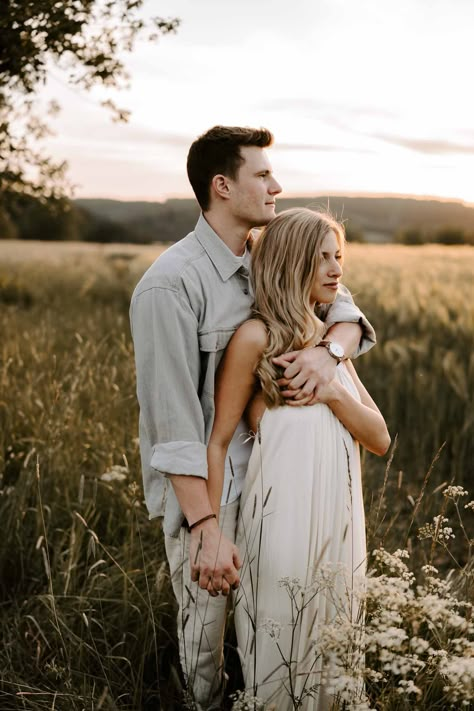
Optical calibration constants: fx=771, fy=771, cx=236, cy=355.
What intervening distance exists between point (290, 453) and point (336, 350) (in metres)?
0.35

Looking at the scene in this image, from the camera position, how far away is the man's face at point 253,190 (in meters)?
2.42

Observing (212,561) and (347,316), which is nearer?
(212,561)

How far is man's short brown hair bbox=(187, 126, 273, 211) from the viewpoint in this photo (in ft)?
7.98

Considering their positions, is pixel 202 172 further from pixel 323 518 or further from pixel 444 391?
pixel 444 391

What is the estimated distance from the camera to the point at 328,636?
5.51 ft

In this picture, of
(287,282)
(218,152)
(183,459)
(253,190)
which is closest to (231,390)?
(183,459)

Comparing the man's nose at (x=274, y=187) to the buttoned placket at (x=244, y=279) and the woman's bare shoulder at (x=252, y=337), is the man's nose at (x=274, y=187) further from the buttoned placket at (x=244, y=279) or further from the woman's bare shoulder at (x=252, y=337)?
the woman's bare shoulder at (x=252, y=337)

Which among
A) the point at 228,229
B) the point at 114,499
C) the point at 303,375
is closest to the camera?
the point at 303,375

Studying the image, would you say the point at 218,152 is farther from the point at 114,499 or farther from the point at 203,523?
the point at 114,499

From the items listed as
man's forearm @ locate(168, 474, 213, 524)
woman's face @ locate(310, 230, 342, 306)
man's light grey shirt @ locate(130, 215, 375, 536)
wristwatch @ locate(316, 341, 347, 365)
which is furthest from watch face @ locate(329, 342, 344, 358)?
man's forearm @ locate(168, 474, 213, 524)

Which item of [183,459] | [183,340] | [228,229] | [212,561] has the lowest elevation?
[212,561]

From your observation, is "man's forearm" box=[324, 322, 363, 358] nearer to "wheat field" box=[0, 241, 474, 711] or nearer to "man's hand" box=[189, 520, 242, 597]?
"wheat field" box=[0, 241, 474, 711]

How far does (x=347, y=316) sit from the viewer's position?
2.55m

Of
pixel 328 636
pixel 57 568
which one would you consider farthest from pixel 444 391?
pixel 328 636
